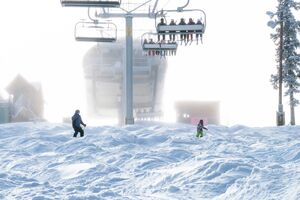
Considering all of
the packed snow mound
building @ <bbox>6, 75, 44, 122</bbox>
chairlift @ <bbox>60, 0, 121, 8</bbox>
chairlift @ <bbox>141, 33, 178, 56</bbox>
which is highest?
chairlift @ <bbox>60, 0, 121, 8</bbox>

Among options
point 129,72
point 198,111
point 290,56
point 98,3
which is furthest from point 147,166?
point 198,111

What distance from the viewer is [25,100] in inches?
2083

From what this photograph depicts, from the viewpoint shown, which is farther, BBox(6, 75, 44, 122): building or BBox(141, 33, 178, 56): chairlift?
BBox(6, 75, 44, 122): building

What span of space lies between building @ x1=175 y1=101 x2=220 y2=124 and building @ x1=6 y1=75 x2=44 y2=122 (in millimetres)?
15272

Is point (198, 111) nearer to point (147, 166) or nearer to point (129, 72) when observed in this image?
point (129, 72)

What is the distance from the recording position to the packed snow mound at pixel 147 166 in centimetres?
892

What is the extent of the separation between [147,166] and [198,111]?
43.0 m

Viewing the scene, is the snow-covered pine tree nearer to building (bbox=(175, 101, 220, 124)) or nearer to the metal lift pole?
the metal lift pole

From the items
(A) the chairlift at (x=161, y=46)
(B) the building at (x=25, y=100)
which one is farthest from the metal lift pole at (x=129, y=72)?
(B) the building at (x=25, y=100)

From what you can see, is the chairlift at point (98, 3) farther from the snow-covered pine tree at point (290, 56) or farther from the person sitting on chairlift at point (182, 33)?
the snow-covered pine tree at point (290, 56)

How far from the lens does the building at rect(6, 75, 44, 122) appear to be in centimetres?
5116

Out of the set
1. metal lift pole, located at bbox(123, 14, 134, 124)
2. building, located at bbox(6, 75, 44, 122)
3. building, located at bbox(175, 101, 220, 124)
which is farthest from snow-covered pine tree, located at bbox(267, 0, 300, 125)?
building, located at bbox(6, 75, 44, 122)

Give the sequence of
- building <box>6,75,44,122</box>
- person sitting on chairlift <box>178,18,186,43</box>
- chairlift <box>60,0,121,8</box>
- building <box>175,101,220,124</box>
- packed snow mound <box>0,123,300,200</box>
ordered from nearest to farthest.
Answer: packed snow mound <box>0,123,300,200</box>, chairlift <box>60,0,121,8</box>, person sitting on chairlift <box>178,18,186,43</box>, building <box>6,75,44,122</box>, building <box>175,101,220,124</box>

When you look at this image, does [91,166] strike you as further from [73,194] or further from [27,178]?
[73,194]
